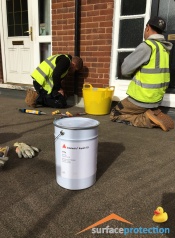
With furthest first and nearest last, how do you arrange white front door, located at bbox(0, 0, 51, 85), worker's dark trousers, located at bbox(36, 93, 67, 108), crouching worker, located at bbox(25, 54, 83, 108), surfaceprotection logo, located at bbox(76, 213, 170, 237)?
white front door, located at bbox(0, 0, 51, 85), worker's dark trousers, located at bbox(36, 93, 67, 108), crouching worker, located at bbox(25, 54, 83, 108), surfaceprotection logo, located at bbox(76, 213, 170, 237)

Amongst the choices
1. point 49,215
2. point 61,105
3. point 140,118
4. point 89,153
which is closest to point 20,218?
point 49,215

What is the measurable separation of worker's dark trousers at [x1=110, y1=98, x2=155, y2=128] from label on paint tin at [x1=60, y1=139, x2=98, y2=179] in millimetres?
2017

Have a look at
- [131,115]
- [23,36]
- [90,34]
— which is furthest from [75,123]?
[23,36]

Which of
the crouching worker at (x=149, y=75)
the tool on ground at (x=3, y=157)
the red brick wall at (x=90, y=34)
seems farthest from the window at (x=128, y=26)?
the tool on ground at (x=3, y=157)

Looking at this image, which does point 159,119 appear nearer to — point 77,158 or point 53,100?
point 77,158

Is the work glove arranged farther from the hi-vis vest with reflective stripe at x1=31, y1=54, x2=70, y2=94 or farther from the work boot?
the hi-vis vest with reflective stripe at x1=31, y1=54, x2=70, y2=94

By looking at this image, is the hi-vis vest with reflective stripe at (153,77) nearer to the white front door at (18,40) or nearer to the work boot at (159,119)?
the work boot at (159,119)

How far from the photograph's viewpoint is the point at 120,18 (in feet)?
13.8

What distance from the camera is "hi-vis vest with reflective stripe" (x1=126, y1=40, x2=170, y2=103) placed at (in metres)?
3.32

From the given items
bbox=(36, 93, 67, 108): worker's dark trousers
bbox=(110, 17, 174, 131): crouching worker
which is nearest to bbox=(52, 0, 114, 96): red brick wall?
bbox=(36, 93, 67, 108): worker's dark trousers

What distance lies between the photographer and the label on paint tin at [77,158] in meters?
1.68

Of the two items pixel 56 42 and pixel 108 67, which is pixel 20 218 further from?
pixel 56 42

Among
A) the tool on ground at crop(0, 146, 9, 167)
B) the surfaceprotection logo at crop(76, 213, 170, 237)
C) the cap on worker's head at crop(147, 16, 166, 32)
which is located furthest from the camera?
the cap on worker's head at crop(147, 16, 166, 32)

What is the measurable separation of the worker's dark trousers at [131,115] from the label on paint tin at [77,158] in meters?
2.02
